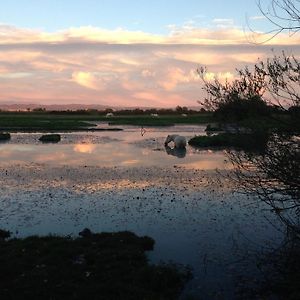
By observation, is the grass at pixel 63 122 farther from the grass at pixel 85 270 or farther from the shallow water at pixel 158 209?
the grass at pixel 85 270

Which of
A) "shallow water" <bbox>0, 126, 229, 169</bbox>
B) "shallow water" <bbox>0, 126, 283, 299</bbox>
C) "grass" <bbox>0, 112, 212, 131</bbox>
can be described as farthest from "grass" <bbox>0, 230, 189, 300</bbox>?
"grass" <bbox>0, 112, 212, 131</bbox>

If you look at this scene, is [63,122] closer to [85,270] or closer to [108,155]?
[108,155]

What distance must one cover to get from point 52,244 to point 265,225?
6796 millimetres

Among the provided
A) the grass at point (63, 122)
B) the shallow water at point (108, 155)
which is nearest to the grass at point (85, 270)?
the shallow water at point (108, 155)

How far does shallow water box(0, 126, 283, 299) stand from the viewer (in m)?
12.5

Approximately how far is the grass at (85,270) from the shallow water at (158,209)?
2.10ft

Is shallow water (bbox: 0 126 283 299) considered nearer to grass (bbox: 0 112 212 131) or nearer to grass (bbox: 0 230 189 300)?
grass (bbox: 0 230 189 300)

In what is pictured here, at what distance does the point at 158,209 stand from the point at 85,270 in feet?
21.8

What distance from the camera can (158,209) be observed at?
Answer: 1764 cm

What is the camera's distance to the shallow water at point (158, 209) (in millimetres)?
12461

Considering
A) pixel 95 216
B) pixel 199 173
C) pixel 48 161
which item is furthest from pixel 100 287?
pixel 48 161

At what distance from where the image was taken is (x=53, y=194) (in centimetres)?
2066

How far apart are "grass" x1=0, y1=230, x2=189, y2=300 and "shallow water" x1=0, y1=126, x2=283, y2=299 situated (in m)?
0.64

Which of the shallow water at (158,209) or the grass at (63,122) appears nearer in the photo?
the shallow water at (158,209)
